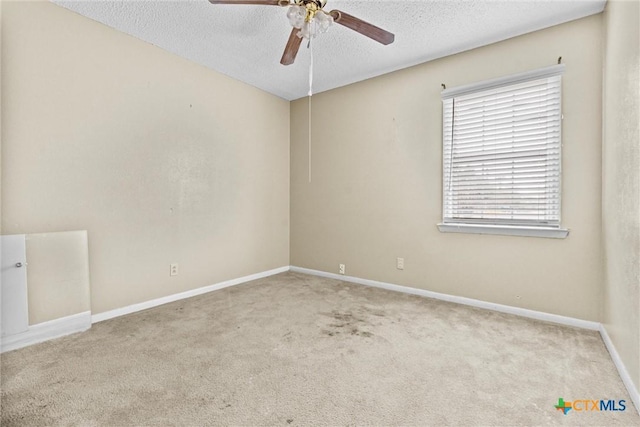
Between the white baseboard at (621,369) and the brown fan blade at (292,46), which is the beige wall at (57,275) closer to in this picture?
the brown fan blade at (292,46)

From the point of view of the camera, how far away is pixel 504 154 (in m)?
2.84

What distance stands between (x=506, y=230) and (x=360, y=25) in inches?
86.0

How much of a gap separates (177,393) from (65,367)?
84 centimetres

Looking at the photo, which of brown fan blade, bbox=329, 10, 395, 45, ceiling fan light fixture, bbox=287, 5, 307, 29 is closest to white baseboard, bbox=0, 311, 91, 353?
ceiling fan light fixture, bbox=287, 5, 307, 29

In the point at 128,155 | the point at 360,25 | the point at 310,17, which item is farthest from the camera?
the point at 128,155

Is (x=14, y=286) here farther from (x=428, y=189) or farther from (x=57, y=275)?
(x=428, y=189)

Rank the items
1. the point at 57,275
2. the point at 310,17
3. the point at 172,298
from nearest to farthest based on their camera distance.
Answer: the point at 310,17
the point at 57,275
the point at 172,298

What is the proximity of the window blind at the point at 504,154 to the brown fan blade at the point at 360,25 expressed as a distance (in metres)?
1.29

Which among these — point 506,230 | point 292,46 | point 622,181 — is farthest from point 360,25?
point 506,230

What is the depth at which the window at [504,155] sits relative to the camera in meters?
2.63

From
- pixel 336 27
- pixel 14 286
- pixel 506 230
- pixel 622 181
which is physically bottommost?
pixel 14 286

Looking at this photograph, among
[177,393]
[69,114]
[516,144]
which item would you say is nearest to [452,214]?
[516,144]

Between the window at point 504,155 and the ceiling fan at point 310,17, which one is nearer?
the ceiling fan at point 310,17

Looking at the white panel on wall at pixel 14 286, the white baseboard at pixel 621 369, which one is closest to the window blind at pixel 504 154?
the white baseboard at pixel 621 369
